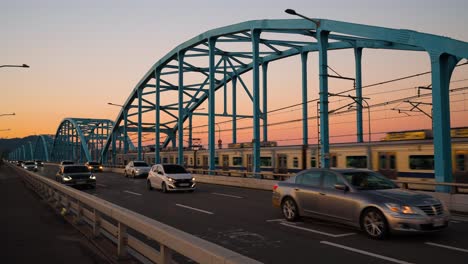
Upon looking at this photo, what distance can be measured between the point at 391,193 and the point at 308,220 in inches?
113

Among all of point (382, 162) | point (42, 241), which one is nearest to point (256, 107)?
point (382, 162)

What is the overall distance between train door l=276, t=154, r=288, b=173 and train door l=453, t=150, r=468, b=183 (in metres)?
11.4

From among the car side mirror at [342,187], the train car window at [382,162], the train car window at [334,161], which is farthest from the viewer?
the train car window at [334,161]

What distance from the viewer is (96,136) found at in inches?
4218

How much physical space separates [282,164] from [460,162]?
40.0 feet

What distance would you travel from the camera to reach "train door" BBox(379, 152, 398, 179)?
67.6 feet

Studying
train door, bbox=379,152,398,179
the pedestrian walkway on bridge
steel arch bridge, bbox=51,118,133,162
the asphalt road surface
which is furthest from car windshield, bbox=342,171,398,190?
steel arch bridge, bbox=51,118,133,162

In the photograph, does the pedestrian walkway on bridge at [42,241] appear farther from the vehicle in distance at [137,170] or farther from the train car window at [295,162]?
the vehicle in distance at [137,170]

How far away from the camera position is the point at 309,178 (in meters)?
11.0

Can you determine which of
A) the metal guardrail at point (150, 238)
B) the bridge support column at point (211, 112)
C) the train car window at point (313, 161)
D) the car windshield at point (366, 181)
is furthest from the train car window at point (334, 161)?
the metal guardrail at point (150, 238)

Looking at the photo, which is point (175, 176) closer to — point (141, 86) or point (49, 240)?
point (49, 240)

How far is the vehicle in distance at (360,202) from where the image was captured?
8414mm

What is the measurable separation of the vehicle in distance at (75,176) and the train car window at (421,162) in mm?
17581

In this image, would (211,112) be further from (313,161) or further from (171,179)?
(171,179)
